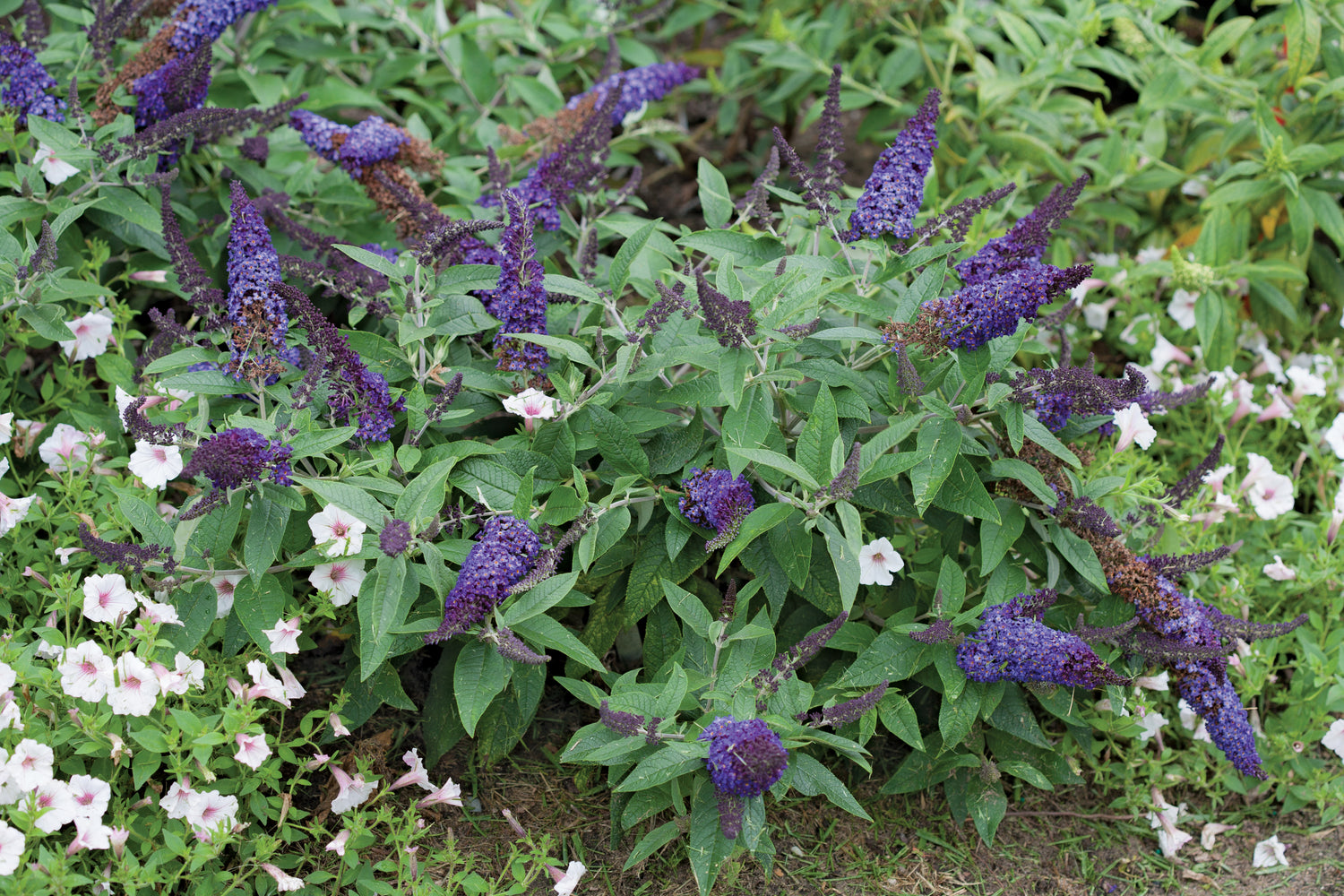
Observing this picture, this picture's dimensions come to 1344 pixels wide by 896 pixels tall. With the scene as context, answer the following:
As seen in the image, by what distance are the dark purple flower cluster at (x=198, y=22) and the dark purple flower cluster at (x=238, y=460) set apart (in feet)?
5.14

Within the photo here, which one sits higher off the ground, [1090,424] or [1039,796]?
[1090,424]

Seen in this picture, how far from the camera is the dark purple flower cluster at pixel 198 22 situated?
3051mm

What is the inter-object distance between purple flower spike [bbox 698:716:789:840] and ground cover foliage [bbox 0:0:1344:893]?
18mm

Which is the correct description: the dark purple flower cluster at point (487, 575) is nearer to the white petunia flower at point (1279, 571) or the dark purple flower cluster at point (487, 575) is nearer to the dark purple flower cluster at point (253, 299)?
the dark purple flower cluster at point (253, 299)

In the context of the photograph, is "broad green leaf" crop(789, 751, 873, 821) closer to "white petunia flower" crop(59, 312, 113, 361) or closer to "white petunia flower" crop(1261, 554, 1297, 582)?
"white petunia flower" crop(1261, 554, 1297, 582)

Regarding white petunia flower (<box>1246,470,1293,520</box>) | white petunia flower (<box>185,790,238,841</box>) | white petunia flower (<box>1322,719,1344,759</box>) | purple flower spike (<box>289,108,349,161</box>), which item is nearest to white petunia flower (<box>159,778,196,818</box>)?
white petunia flower (<box>185,790,238,841</box>)

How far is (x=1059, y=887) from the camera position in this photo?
8.71 feet

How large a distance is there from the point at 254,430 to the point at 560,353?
32.2 inches

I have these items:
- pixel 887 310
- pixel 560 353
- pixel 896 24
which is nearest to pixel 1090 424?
pixel 887 310

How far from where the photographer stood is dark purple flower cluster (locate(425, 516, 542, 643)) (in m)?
2.10

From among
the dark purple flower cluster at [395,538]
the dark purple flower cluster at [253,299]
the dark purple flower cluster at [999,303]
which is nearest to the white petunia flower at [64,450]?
the dark purple flower cluster at [253,299]

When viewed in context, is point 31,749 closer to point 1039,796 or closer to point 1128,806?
point 1039,796

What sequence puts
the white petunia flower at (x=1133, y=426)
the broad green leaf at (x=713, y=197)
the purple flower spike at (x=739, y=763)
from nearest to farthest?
the purple flower spike at (x=739, y=763) < the white petunia flower at (x=1133, y=426) < the broad green leaf at (x=713, y=197)

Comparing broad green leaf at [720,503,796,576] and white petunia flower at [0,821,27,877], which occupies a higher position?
broad green leaf at [720,503,796,576]
